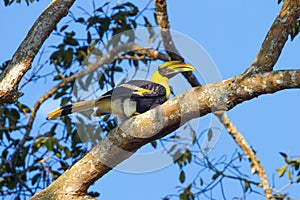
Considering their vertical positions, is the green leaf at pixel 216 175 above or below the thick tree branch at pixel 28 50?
above

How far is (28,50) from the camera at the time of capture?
142 inches

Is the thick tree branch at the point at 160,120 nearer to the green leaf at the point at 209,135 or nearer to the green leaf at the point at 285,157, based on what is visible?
the green leaf at the point at 209,135

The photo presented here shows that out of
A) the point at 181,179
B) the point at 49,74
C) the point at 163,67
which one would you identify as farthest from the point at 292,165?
the point at 49,74

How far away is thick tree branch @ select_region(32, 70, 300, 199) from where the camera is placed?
2.92 meters

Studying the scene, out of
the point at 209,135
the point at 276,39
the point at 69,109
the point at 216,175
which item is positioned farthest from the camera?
the point at 216,175

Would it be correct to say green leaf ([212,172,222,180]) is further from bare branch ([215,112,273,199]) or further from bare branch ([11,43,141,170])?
bare branch ([11,43,141,170])

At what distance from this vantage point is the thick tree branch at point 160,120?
2.92 metres

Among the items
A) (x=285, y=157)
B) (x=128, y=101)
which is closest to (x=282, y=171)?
(x=285, y=157)

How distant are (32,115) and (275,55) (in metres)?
3.21

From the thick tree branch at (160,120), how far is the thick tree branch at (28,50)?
1.71 ft

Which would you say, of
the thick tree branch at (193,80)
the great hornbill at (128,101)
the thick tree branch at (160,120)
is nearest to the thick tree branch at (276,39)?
the thick tree branch at (160,120)

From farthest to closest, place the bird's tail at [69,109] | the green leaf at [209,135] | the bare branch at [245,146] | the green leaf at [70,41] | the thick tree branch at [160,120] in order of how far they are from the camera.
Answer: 1. the green leaf at [70,41]
2. the bare branch at [245,146]
3. the green leaf at [209,135]
4. the bird's tail at [69,109]
5. the thick tree branch at [160,120]

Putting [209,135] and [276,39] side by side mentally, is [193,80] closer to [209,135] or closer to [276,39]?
[209,135]

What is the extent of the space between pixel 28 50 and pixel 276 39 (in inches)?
51.1
